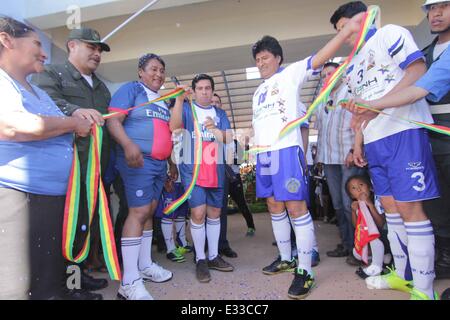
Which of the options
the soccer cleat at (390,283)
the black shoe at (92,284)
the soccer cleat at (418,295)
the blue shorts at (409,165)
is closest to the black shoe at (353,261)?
the soccer cleat at (390,283)

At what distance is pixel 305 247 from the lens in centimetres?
231

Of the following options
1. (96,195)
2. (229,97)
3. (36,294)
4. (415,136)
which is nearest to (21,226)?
(36,294)

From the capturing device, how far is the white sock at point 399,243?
2.18 metres

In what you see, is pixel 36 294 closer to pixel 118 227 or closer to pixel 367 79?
pixel 118 227

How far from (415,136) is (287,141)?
85 centimetres

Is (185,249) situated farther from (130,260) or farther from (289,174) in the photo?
(289,174)

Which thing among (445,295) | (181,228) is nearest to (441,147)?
(445,295)

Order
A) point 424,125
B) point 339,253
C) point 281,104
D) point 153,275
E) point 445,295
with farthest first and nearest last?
point 339,253
point 153,275
point 281,104
point 445,295
point 424,125

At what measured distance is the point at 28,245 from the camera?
1485mm

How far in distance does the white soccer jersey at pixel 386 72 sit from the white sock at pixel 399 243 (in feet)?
2.01

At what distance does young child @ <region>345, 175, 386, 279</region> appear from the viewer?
2514mm

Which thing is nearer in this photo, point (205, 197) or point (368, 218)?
point (368, 218)

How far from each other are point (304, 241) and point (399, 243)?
67 cm

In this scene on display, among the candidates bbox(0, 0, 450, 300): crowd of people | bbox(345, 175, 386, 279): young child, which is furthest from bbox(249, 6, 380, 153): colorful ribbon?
bbox(345, 175, 386, 279): young child
